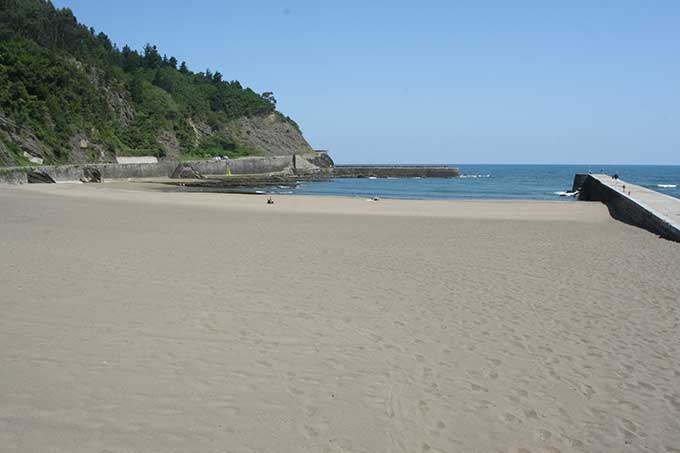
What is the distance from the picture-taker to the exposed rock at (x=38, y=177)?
37.4 metres

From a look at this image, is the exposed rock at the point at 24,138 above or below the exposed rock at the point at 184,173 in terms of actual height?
above

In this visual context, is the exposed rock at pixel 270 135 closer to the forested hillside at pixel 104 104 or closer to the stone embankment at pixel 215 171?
the forested hillside at pixel 104 104

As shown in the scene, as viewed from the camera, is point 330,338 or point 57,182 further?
point 57,182

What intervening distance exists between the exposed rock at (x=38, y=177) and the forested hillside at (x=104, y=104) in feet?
8.07

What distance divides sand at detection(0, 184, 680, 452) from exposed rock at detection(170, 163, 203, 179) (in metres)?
49.3

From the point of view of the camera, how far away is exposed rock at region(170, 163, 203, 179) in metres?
59.8

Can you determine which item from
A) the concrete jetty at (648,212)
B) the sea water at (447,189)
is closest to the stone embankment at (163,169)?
the sea water at (447,189)

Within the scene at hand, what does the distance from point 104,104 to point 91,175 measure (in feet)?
86.0

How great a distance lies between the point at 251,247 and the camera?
12.3 metres

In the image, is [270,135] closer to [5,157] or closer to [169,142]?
[169,142]

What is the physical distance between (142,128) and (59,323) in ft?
234

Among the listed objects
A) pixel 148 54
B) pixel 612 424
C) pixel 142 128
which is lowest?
pixel 612 424

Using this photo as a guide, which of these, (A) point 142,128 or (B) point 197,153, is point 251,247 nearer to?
(A) point 142,128

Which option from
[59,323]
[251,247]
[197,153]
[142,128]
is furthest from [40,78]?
[59,323]
